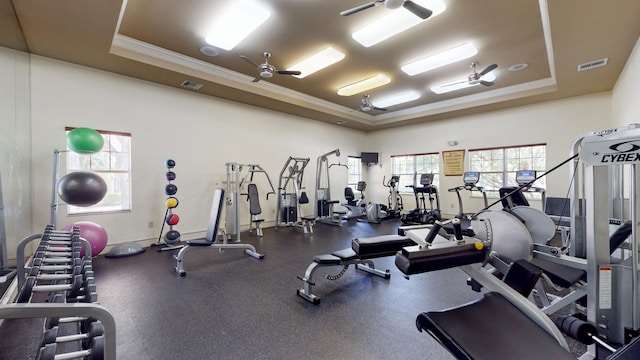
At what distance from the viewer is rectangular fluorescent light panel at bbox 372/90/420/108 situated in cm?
611

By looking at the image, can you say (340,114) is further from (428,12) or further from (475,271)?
(475,271)

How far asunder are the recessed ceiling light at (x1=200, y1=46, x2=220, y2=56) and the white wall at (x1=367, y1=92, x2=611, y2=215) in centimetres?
604

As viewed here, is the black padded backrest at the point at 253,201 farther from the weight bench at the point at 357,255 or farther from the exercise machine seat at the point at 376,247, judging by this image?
the exercise machine seat at the point at 376,247

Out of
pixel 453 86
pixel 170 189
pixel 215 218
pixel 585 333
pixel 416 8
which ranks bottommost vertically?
pixel 585 333

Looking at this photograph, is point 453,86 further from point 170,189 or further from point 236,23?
point 170,189

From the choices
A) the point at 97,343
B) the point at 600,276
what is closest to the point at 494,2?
the point at 600,276

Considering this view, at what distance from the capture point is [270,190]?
6.62 metres

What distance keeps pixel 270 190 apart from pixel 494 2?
210 inches

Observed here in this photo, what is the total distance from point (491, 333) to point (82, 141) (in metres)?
4.52

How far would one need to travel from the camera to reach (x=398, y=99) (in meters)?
6.46

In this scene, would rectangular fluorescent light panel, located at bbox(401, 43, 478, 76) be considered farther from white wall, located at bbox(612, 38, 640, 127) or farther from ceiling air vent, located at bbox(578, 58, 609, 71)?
white wall, located at bbox(612, 38, 640, 127)

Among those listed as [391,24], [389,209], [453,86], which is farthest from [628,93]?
[389,209]

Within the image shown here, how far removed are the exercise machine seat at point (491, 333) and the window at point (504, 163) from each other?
5.96 metres

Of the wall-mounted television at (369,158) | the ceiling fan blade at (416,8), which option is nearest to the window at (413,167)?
the wall-mounted television at (369,158)
